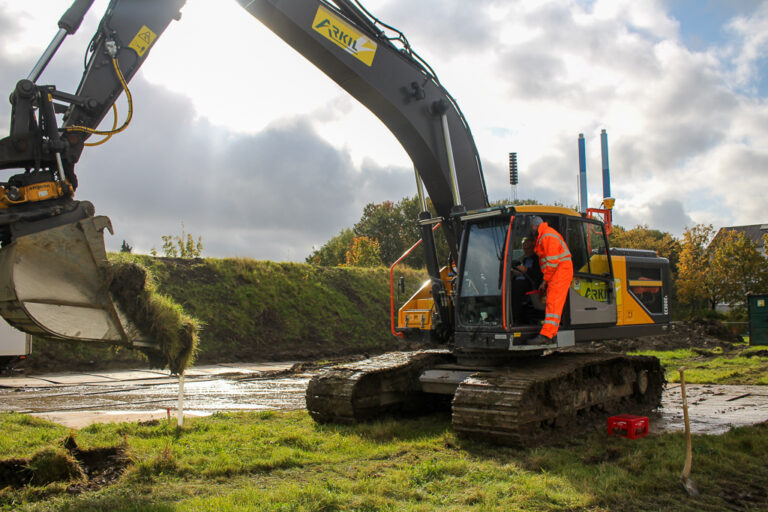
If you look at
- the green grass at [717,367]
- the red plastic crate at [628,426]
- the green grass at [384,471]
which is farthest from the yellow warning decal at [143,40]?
the green grass at [717,367]

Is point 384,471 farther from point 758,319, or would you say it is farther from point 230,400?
point 758,319

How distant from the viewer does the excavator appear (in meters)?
4.72

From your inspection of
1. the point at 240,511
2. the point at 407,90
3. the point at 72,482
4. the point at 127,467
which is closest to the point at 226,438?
the point at 127,467

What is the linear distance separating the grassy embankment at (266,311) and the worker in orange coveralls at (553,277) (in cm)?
1268

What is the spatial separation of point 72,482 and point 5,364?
10.9 m

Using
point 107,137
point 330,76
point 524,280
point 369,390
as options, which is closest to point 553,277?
point 524,280

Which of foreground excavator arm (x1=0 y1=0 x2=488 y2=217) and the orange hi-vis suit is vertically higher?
foreground excavator arm (x1=0 y1=0 x2=488 y2=217)

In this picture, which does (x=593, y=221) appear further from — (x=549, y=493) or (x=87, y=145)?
(x=87, y=145)

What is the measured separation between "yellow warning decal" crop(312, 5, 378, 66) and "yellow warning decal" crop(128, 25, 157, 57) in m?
1.77

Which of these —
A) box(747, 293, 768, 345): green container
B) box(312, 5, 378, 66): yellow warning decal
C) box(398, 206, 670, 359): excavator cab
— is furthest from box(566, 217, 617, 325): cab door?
box(747, 293, 768, 345): green container

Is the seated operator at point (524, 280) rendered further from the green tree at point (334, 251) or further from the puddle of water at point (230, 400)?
the green tree at point (334, 251)

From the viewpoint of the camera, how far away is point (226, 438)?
20.7 feet

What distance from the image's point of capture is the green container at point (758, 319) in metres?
20.6

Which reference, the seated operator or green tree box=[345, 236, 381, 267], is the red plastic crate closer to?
the seated operator
